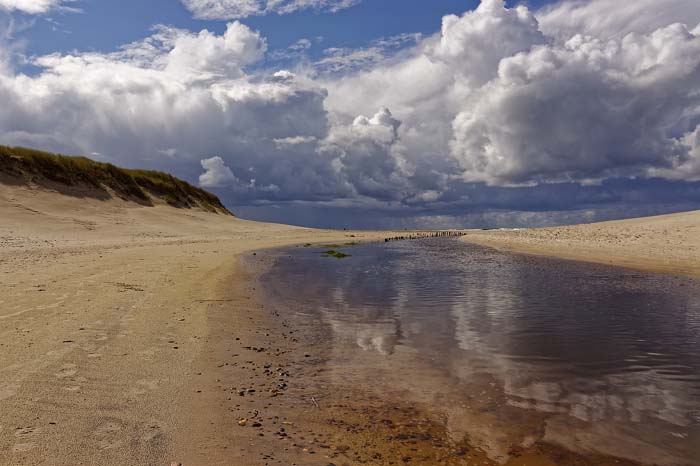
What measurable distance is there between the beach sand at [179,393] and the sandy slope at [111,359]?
27 mm

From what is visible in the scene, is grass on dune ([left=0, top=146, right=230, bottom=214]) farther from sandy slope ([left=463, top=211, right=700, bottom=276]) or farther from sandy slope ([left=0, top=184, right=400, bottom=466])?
sandy slope ([left=463, top=211, right=700, bottom=276])

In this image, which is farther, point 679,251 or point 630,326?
point 679,251

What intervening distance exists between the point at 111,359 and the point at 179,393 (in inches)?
82.4

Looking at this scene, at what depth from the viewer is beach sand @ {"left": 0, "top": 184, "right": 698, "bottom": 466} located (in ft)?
19.0

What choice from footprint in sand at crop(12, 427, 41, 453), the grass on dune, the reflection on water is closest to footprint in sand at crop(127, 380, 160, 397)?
footprint in sand at crop(12, 427, 41, 453)

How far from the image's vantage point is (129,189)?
65000mm

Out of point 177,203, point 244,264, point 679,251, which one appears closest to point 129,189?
point 177,203

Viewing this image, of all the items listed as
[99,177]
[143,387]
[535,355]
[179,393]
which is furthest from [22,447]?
[99,177]

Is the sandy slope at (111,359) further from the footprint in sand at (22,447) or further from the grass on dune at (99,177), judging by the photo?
the grass on dune at (99,177)

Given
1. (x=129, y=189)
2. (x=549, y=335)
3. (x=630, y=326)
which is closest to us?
(x=549, y=335)

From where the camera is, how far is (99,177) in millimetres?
61500

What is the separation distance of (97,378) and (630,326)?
44.0 feet

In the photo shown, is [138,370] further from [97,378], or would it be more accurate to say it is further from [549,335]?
[549,335]

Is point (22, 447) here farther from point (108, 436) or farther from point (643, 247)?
point (643, 247)
